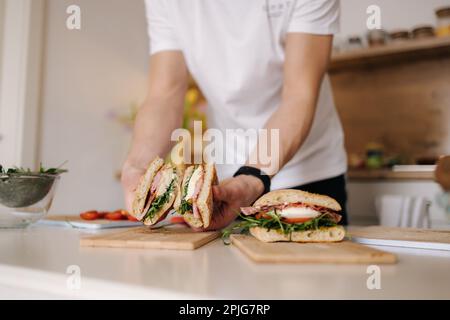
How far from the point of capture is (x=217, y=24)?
134cm

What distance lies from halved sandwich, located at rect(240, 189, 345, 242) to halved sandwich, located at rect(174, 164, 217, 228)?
7 centimetres

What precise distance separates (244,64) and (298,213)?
0.71 meters

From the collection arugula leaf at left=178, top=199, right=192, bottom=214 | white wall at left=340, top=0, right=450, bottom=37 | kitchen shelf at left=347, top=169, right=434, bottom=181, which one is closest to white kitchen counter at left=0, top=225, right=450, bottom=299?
arugula leaf at left=178, top=199, right=192, bottom=214

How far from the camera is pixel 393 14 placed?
2248 millimetres

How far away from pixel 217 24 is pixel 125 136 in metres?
1.50

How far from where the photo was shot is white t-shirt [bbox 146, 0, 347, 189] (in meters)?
1.29

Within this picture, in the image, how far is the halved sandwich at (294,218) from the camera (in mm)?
700

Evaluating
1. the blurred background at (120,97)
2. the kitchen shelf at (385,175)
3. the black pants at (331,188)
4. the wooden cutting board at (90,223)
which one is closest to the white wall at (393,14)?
the blurred background at (120,97)

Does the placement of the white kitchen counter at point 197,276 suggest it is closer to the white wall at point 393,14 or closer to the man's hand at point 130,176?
the man's hand at point 130,176

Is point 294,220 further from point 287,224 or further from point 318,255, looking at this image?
point 318,255

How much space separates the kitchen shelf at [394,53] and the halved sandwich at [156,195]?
162cm

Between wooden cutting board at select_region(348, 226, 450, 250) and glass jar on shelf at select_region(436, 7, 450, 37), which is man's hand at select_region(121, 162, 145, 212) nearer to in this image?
wooden cutting board at select_region(348, 226, 450, 250)

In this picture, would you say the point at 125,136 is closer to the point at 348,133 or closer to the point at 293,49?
the point at 348,133
